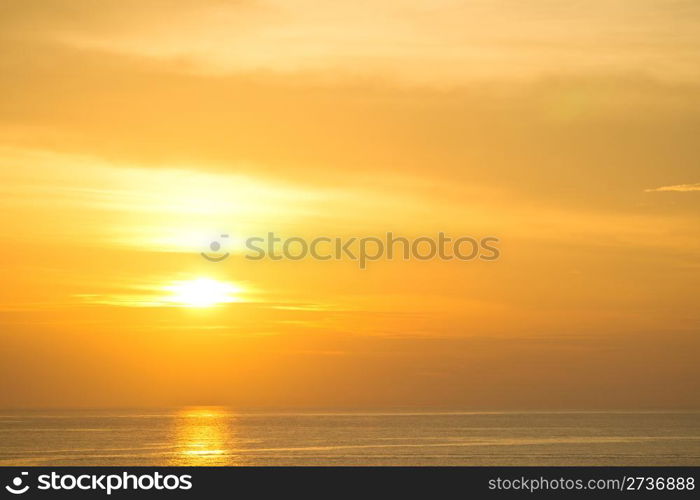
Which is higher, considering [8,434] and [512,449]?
[8,434]

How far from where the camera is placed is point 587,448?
148375mm

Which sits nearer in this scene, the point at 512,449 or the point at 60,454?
the point at 60,454

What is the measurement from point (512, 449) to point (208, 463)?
47677mm
